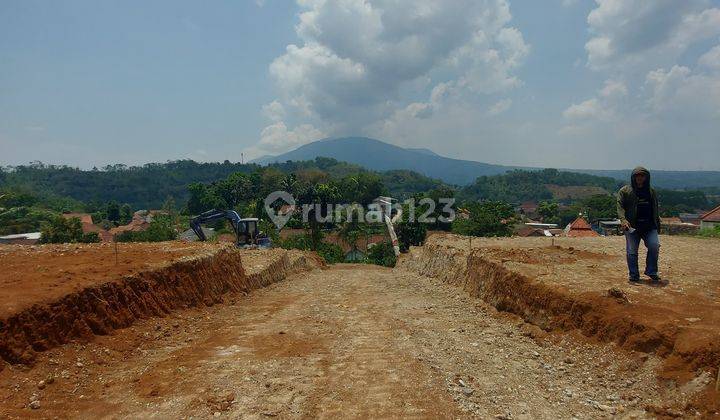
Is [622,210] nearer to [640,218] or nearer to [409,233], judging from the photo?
[640,218]

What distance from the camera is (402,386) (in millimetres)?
5492

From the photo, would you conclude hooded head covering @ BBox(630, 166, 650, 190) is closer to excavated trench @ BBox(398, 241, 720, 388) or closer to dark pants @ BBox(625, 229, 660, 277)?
dark pants @ BBox(625, 229, 660, 277)

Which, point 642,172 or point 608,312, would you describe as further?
point 642,172

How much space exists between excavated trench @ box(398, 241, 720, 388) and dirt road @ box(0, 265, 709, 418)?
0.22 metres

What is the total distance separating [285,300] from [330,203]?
159ft

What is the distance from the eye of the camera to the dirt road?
4926 mm

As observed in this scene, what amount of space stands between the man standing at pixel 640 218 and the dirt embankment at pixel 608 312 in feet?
1.85

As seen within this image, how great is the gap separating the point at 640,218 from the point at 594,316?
99.6 inches

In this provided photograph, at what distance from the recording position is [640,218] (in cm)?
810

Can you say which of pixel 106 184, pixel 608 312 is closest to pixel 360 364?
pixel 608 312

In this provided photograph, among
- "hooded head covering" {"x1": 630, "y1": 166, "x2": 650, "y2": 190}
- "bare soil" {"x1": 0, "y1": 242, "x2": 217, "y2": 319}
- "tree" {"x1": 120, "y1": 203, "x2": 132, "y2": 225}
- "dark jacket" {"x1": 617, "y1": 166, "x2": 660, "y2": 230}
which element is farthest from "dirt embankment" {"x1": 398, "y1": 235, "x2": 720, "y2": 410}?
"tree" {"x1": 120, "y1": 203, "x2": 132, "y2": 225}

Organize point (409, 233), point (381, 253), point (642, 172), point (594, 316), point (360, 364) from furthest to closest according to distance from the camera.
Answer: point (409, 233) → point (381, 253) → point (642, 172) → point (594, 316) → point (360, 364)

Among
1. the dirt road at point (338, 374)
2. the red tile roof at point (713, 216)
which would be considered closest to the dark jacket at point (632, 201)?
the dirt road at point (338, 374)

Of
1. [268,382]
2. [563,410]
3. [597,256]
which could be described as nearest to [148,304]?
[268,382]
